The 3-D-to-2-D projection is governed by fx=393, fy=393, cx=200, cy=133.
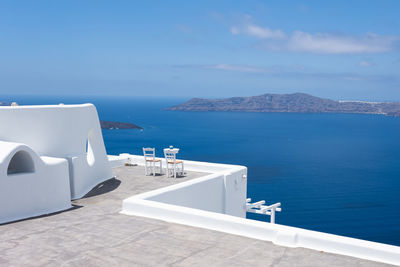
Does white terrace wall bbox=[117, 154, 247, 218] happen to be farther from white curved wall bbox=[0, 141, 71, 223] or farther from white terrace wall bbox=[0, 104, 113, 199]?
white terrace wall bbox=[0, 104, 113, 199]

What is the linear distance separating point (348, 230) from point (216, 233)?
1678 inches

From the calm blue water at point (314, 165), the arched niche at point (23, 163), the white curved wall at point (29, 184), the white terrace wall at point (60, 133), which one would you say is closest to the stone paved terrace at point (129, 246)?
the white curved wall at point (29, 184)

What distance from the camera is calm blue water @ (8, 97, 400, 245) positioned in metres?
50.3

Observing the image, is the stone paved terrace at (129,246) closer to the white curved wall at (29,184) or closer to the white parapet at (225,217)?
the white parapet at (225,217)

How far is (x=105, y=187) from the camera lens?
11203 millimetres

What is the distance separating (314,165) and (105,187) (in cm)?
6935

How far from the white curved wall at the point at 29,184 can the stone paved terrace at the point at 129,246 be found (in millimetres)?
304

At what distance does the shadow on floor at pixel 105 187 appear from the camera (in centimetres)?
1056

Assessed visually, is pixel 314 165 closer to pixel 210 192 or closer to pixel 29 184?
pixel 210 192

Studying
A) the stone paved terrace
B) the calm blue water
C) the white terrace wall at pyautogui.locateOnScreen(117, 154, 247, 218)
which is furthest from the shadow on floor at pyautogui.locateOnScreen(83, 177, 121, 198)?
the calm blue water

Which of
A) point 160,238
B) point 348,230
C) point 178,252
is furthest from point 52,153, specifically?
point 348,230

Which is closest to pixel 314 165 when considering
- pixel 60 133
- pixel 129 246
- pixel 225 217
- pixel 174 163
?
pixel 174 163

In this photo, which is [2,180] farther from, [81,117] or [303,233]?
[303,233]

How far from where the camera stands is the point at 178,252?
240 inches
